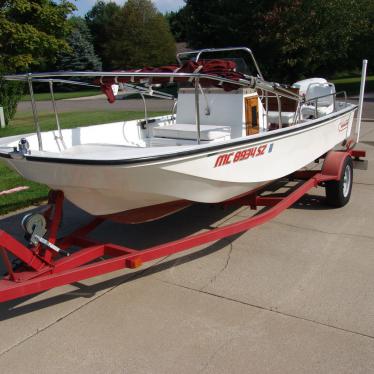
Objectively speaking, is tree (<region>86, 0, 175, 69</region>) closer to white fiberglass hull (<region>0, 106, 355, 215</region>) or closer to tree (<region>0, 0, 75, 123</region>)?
tree (<region>0, 0, 75, 123</region>)

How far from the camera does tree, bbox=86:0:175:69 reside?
4675cm

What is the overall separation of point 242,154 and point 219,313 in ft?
4.34

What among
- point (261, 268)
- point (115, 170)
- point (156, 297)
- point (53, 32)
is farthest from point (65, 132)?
point (53, 32)

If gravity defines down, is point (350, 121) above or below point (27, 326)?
above

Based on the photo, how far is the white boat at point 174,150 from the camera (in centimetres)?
323

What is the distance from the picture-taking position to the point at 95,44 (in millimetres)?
57844

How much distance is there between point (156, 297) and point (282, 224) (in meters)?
1.91

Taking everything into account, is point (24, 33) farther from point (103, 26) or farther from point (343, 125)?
point (103, 26)

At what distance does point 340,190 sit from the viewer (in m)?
5.14

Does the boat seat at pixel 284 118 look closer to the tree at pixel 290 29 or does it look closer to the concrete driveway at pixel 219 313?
the concrete driveway at pixel 219 313

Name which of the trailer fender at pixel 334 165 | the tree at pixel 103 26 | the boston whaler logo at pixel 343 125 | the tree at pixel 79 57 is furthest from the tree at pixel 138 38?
the trailer fender at pixel 334 165

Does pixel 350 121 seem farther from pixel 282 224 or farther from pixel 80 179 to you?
pixel 80 179

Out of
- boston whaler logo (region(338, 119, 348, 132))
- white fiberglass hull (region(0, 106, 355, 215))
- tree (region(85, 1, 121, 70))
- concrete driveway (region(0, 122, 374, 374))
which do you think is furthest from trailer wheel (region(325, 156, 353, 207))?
tree (region(85, 1, 121, 70))

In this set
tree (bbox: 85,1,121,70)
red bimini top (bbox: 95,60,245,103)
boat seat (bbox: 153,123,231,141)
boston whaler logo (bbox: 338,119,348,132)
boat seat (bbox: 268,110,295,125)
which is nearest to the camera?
red bimini top (bbox: 95,60,245,103)
